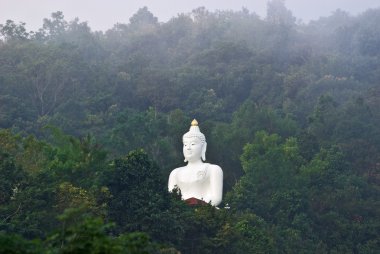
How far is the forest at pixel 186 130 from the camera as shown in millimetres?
17453

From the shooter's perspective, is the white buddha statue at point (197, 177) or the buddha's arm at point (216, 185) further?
the white buddha statue at point (197, 177)

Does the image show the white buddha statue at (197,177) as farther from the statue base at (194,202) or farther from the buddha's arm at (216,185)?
the statue base at (194,202)

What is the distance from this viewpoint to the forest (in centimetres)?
1745

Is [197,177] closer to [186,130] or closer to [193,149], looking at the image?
[193,149]

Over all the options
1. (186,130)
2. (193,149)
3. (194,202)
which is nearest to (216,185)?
(194,202)

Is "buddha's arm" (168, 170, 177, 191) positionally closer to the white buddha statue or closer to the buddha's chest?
the white buddha statue

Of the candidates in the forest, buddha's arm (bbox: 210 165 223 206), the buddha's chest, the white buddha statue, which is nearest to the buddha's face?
the white buddha statue

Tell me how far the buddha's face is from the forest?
152cm

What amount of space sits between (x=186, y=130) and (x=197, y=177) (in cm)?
561

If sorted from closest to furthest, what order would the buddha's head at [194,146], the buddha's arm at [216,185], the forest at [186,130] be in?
the forest at [186,130]
the buddha's arm at [216,185]
the buddha's head at [194,146]

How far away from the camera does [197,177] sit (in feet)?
70.1

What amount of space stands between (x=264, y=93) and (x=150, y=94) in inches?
210

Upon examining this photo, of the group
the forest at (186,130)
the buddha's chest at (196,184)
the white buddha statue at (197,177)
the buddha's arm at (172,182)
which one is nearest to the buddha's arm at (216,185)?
the white buddha statue at (197,177)

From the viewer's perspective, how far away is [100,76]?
39.9 metres
